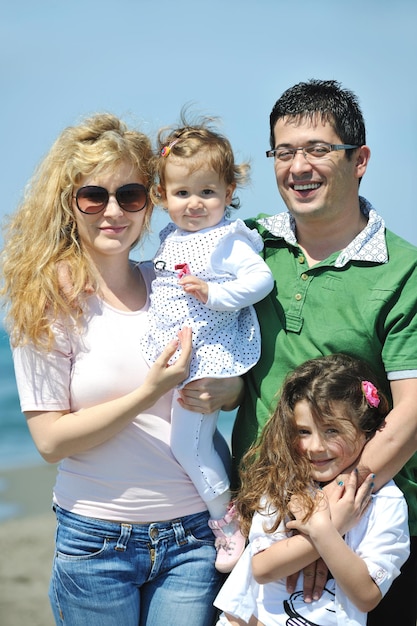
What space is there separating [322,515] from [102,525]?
830 millimetres

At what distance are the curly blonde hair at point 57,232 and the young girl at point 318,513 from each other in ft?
2.96

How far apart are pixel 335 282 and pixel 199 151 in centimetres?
74

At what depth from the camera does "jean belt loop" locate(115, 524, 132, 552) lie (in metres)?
3.36

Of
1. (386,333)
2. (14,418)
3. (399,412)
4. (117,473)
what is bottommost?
(14,418)

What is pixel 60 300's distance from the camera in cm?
340

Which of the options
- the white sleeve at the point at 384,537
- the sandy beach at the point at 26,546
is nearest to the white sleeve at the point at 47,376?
the white sleeve at the point at 384,537

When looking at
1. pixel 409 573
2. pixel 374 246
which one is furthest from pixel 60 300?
pixel 409 573

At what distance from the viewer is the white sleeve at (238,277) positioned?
11.3ft

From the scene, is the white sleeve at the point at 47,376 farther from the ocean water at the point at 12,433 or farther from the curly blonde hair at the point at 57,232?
the ocean water at the point at 12,433

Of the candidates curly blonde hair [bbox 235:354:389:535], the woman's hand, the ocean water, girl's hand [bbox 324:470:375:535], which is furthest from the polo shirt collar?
the ocean water

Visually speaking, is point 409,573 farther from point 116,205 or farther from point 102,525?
point 116,205

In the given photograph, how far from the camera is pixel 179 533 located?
342 cm

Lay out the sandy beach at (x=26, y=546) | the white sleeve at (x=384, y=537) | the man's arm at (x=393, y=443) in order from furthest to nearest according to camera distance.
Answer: the sandy beach at (x=26, y=546), the man's arm at (x=393, y=443), the white sleeve at (x=384, y=537)

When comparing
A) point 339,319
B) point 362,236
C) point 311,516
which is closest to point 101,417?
point 311,516
